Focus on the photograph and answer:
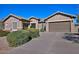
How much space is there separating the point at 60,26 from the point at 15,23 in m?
2.30

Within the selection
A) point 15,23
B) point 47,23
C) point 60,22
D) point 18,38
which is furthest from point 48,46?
point 15,23

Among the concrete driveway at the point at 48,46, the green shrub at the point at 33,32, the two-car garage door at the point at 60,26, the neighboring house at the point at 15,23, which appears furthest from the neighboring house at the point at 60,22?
the neighboring house at the point at 15,23

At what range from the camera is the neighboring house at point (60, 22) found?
958cm

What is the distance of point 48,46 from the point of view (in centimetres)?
950

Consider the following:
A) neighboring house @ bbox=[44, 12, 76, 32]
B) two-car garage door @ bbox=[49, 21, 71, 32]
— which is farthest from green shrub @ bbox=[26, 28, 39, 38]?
two-car garage door @ bbox=[49, 21, 71, 32]

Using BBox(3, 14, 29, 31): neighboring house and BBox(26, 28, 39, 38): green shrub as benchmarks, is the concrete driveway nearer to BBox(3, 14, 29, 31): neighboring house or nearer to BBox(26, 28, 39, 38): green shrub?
BBox(26, 28, 39, 38): green shrub

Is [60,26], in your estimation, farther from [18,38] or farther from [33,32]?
[18,38]

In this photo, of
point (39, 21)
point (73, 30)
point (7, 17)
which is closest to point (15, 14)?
point (7, 17)

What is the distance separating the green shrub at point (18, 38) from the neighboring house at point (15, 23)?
270 mm
